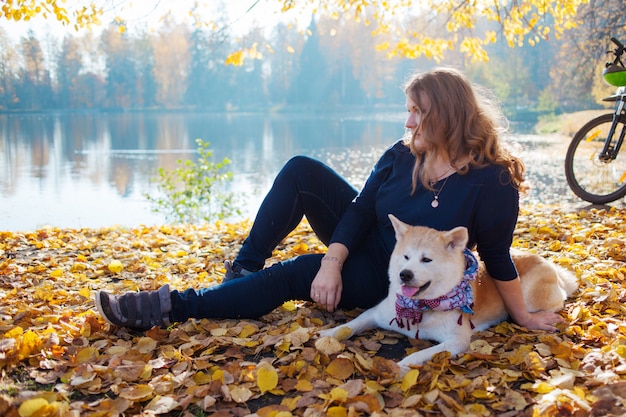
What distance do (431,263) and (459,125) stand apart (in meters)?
0.76

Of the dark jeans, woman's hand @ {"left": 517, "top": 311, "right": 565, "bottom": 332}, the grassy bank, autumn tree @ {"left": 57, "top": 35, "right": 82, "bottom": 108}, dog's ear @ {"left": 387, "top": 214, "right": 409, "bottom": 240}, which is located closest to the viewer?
dog's ear @ {"left": 387, "top": 214, "right": 409, "bottom": 240}

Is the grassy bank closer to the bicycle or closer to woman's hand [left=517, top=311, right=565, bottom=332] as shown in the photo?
the bicycle

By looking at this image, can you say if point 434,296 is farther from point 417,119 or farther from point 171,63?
point 171,63

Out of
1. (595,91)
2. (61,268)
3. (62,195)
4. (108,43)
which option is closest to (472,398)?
(61,268)

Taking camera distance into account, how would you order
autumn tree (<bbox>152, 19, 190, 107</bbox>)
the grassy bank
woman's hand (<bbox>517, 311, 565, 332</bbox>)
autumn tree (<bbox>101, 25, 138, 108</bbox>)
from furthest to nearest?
autumn tree (<bbox>152, 19, 190, 107</bbox>), autumn tree (<bbox>101, 25, 138, 108</bbox>), the grassy bank, woman's hand (<bbox>517, 311, 565, 332</bbox>)

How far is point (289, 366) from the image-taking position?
254 cm

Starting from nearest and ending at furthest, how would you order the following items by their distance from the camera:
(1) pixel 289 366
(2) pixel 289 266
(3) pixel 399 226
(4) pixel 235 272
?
(1) pixel 289 366 → (3) pixel 399 226 → (2) pixel 289 266 → (4) pixel 235 272

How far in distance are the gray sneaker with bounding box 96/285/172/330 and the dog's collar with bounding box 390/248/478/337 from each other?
120 cm

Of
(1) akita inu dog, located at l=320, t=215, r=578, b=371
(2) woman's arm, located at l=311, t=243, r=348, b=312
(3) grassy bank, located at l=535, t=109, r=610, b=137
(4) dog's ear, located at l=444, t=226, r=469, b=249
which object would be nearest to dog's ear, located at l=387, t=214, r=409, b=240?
(1) akita inu dog, located at l=320, t=215, r=578, b=371

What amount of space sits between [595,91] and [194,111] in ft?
118

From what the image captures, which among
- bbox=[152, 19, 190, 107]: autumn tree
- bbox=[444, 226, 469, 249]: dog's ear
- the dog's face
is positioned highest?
bbox=[152, 19, 190, 107]: autumn tree

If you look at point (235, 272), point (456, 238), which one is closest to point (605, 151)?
point (456, 238)

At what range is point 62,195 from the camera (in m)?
12.4

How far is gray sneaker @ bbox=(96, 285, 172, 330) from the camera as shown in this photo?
2.83 m
